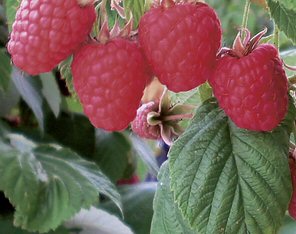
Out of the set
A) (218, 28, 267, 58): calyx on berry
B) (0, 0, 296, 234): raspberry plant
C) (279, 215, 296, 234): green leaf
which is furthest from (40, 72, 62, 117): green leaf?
(218, 28, 267, 58): calyx on berry

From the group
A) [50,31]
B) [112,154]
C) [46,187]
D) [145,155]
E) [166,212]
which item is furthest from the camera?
[112,154]

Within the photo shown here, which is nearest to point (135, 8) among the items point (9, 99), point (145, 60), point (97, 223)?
point (145, 60)

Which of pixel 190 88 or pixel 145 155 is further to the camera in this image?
pixel 145 155

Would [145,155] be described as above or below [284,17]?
below

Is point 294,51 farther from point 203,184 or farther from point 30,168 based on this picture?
point 30,168

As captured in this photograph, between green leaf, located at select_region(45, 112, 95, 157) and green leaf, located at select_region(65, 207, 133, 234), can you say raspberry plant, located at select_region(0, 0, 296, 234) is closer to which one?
green leaf, located at select_region(65, 207, 133, 234)

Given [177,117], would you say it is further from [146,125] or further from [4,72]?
[4,72]

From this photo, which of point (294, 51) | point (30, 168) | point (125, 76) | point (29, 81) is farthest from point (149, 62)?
point (29, 81)
